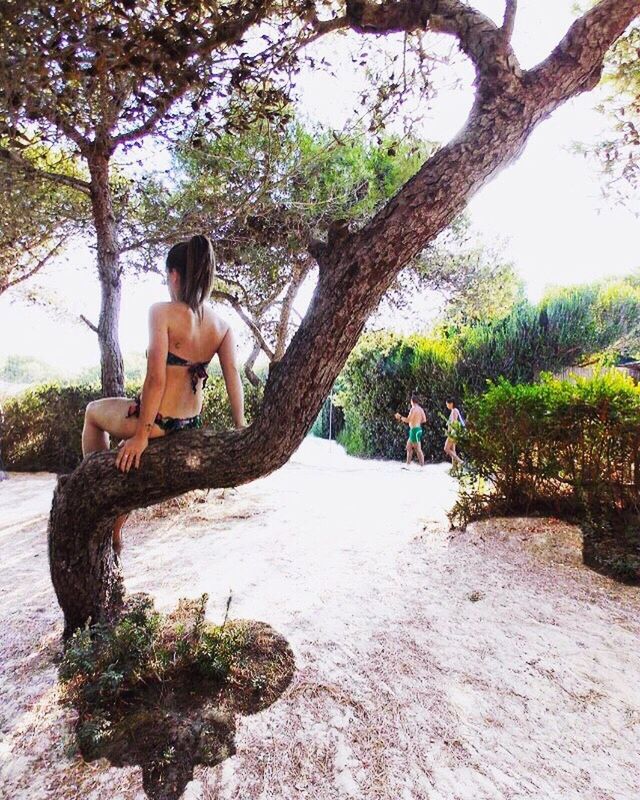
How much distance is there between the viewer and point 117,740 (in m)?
2.07

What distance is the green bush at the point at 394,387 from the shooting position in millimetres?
12797

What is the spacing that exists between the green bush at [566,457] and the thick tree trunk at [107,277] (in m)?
4.34

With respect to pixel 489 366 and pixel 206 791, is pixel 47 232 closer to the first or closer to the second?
pixel 206 791

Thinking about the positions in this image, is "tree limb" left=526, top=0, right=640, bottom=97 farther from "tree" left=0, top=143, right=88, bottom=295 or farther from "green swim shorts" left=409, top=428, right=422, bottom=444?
"green swim shorts" left=409, top=428, right=422, bottom=444

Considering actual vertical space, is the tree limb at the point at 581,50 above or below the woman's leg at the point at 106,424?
above

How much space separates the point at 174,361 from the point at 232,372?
40 centimetres

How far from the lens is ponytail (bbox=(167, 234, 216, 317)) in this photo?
2.54 meters

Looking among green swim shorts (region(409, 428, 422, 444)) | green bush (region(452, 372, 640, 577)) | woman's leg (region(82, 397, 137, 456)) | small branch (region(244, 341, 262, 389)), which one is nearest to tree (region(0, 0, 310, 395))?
woman's leg (region(82, 397, 137, 456))

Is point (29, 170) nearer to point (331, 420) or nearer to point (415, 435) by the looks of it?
point (415, 435)

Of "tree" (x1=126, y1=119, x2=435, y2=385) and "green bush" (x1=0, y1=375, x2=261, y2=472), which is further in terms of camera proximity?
"green bush" (x1=0, y1=375, x2=261, y2=472)

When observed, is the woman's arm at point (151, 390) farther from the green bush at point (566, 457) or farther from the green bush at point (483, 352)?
the green bush at point (483, 352)

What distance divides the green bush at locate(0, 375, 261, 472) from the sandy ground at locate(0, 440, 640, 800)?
5820 mm

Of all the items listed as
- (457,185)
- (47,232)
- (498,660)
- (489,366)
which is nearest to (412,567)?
(498,660)

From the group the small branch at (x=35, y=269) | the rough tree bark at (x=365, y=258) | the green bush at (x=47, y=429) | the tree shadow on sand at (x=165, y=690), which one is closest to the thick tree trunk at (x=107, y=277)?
the rough tree bark at (x=365, y=258)
